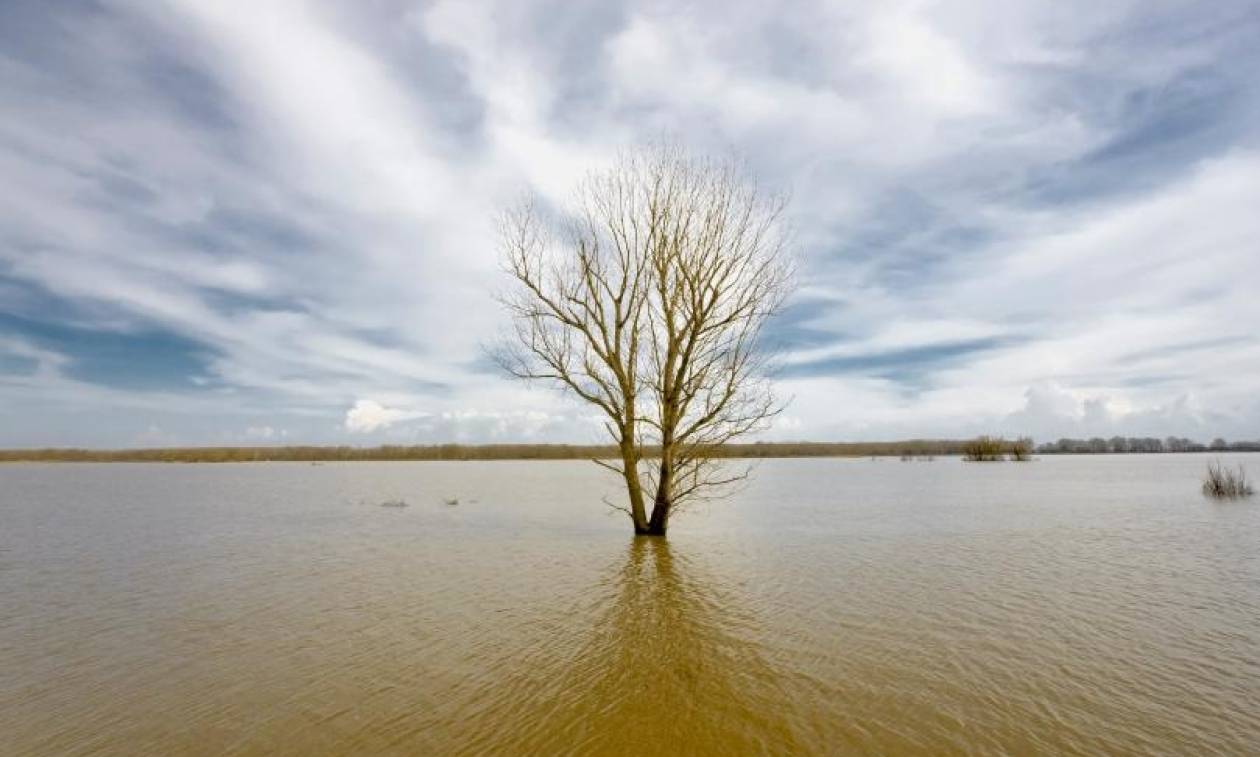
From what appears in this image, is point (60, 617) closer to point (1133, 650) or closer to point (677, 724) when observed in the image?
point (677, 724)

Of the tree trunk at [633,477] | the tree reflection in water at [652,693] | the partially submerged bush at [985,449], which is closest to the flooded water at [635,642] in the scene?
the tree reflection in water at [652,693]

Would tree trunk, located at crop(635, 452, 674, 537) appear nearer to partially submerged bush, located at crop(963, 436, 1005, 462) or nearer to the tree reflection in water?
the tree reflection in water

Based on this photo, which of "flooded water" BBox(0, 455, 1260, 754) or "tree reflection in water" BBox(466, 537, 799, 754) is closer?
"tree reflection in water" BBox(466, 537, 799, 754)

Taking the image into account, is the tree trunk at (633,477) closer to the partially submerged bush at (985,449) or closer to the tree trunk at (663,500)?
the tree trunk at (663,500)

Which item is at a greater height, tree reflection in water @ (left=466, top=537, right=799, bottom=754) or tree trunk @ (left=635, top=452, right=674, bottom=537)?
tree trunk @ (left=635, top=452, right=674, bottom=537)

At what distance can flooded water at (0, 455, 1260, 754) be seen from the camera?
5172 millimetres

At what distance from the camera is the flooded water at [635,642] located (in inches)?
204

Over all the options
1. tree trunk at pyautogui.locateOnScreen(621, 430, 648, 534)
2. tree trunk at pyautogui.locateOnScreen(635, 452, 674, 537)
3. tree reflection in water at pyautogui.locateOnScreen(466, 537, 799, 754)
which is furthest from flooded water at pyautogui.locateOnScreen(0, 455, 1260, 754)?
tree trunk at pyautogui.locateOnScreen(635, 452, 674, 537)

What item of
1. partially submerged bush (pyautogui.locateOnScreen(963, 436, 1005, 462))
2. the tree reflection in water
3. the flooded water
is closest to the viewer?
the tree reflection in water

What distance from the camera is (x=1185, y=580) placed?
35.6 feet

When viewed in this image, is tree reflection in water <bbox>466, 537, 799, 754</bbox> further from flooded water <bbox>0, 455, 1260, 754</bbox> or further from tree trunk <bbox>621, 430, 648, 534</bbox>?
tree trunk <bbox>621, 430, 648, 534</bbox>

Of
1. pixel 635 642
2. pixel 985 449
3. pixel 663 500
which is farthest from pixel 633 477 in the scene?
pixel 985 449

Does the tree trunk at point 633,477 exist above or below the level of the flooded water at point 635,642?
above

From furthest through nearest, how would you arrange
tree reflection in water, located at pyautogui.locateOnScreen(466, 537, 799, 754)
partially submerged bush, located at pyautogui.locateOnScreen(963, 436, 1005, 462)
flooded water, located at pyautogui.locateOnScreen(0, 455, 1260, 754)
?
partially submerged bush, located at pyautogui.locateOnScreen(963, 436, 1005, 462)
flooded water, located at pyautogui.locateOnScreen(0, 455, 1260, 754)
tree reflection in water, located at pyautogui.locateOnScreen(466, 537, 799, 754)
